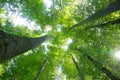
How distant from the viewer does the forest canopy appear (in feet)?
35.6

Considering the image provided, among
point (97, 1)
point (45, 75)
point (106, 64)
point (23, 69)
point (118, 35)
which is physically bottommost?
point (45, 75)

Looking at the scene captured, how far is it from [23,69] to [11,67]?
105 cm

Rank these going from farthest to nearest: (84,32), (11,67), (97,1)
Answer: (11,67)
(84,32)
(97,1)

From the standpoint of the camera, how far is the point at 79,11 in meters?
12.8

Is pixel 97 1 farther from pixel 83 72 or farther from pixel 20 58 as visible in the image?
pixel 20 58

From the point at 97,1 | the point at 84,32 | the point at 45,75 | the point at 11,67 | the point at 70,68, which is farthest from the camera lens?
the point at 70,68

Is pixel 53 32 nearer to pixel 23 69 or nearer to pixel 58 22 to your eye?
pixel 58 22

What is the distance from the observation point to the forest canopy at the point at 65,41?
10.9 m

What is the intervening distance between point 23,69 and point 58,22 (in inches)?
240

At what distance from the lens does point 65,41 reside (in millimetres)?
20719

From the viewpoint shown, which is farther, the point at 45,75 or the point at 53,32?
the point at 53,32

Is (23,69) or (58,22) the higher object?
(58,22)

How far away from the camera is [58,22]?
709 inches

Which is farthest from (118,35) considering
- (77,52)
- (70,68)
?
(70,68)
